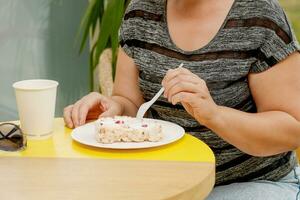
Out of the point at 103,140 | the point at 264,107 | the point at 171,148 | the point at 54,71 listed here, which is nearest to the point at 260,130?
the point at 264,107

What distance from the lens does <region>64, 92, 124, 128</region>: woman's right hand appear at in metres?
1.31

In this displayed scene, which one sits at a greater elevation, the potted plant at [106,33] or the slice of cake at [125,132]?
the slice of cake at [125,132]

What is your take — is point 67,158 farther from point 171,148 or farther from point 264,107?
point 264,107

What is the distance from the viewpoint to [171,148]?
1124mm

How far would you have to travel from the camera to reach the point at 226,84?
Answer: 1343 mm

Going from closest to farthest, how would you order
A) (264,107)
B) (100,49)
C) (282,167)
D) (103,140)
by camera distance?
(103,140) → (264,107) → (282,167) → (100,49)

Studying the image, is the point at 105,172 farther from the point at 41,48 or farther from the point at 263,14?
the point at 41,48

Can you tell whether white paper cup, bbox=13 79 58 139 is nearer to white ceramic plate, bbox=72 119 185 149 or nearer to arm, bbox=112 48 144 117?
white ceramic plate, bbox=72 119 185 149

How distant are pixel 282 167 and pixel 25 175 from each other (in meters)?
0.69

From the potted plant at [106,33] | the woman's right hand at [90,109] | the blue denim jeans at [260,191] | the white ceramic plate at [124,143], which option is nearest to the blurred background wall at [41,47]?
the potted plant at [106,33]

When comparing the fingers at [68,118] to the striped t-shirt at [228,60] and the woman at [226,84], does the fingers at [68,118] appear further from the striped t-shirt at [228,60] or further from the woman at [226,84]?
the striped t-shirt at [228,60]

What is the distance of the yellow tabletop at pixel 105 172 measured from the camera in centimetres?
88

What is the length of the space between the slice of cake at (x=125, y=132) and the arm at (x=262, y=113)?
0.08 meters

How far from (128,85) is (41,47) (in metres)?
1.49
